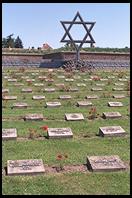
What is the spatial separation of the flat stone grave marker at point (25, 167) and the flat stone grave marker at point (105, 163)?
2.65 ft

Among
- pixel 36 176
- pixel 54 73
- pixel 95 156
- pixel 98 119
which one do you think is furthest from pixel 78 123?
pixel 54 73

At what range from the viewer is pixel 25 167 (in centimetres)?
617

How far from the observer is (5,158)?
6.85m

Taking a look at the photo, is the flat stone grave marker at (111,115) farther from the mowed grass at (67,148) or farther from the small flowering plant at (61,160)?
the small flowering plant at (61,160)

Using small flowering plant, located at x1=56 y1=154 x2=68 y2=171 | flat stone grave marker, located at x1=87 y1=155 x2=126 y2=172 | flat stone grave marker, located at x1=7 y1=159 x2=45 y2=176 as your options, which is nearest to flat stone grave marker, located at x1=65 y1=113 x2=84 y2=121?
small flowering plant, located at x1=56 y1=154 x2=68 y2=171

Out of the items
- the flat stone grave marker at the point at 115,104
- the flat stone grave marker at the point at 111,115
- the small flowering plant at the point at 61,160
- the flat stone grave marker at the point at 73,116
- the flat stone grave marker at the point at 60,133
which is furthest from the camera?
the flat stone grave marker at the point at 115,104

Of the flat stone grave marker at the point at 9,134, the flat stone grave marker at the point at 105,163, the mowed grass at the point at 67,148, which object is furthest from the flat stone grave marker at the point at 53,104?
the flat stone grave marker at the point at 105,163

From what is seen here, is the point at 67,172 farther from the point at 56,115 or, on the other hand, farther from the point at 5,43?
the point at 5,43

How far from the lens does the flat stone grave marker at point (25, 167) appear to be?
19.8ft

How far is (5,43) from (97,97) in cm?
4335

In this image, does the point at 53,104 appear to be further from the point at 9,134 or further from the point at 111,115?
the point at 9,134

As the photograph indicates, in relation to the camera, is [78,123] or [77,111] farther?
[77,111]

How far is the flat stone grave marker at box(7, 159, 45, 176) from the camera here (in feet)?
19.8

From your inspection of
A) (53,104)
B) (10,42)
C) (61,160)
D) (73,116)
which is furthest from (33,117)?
Answer: (10,42)
